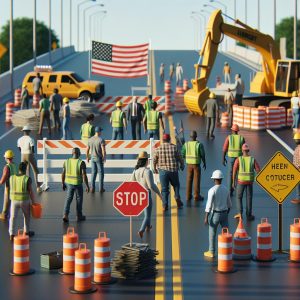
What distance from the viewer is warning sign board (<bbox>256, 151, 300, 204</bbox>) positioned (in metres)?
19.3

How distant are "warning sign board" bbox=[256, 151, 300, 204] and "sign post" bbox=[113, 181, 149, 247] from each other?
7.86ft

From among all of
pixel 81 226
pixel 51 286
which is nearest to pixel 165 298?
pixel 51 286

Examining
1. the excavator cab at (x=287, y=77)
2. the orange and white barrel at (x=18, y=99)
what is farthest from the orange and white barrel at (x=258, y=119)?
the orange and white barrel at (x=18, y=99)

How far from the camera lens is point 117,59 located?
51906 millimetres

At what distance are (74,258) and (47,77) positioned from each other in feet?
127

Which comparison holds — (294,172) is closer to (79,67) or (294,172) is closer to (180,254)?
(180,254)

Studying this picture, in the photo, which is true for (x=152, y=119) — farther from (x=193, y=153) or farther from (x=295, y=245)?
(x=295, y=245)

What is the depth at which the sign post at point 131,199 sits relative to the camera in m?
18.3

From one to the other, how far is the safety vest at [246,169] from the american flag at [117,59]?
29061mm

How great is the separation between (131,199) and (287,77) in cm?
3063

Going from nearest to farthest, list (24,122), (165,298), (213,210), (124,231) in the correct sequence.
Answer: (165,298) → (213,210) → (124,231) → (24,122)

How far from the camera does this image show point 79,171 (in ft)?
72.9

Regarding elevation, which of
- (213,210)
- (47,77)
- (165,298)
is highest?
(47,77)

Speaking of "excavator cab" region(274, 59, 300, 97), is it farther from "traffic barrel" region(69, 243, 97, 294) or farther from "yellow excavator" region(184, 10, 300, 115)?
"traffic barrel" region(69, 243, 97, 294)
